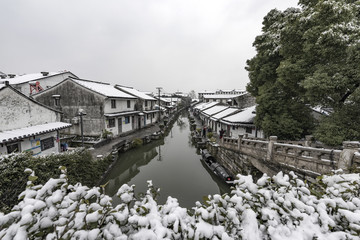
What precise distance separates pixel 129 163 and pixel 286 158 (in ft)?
44.2

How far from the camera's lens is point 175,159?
638 inches

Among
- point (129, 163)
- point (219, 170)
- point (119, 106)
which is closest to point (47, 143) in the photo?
point (129, 163)

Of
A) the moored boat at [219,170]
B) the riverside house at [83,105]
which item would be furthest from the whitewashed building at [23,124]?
the moored boat at [219,170]

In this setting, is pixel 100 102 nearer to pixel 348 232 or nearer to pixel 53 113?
pixel 53 113

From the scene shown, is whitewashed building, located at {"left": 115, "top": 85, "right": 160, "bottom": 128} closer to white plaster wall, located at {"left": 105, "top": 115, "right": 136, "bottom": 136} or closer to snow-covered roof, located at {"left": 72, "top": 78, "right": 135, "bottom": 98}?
white plaster wall, located at {"left": 105, "top": 115, "right": 136, "bottom": 136}

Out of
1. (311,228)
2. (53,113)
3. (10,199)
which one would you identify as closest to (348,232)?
(311,228)

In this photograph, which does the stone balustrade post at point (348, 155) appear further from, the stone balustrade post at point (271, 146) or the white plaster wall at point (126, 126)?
the white plaster wall at point (126, 126)

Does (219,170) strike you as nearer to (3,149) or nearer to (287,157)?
(287,157)

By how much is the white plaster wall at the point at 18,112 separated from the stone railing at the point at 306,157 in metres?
15.9

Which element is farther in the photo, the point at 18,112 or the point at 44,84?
the point at 44,84

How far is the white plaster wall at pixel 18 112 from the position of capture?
9117 mm

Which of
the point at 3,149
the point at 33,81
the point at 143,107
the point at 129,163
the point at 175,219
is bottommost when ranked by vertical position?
the point at 129,163

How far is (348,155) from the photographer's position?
549cm

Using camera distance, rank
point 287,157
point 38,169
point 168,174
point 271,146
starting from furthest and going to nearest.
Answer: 1. point 168,174
2. point 271,146
3. point 287,157
4. point 38,169
